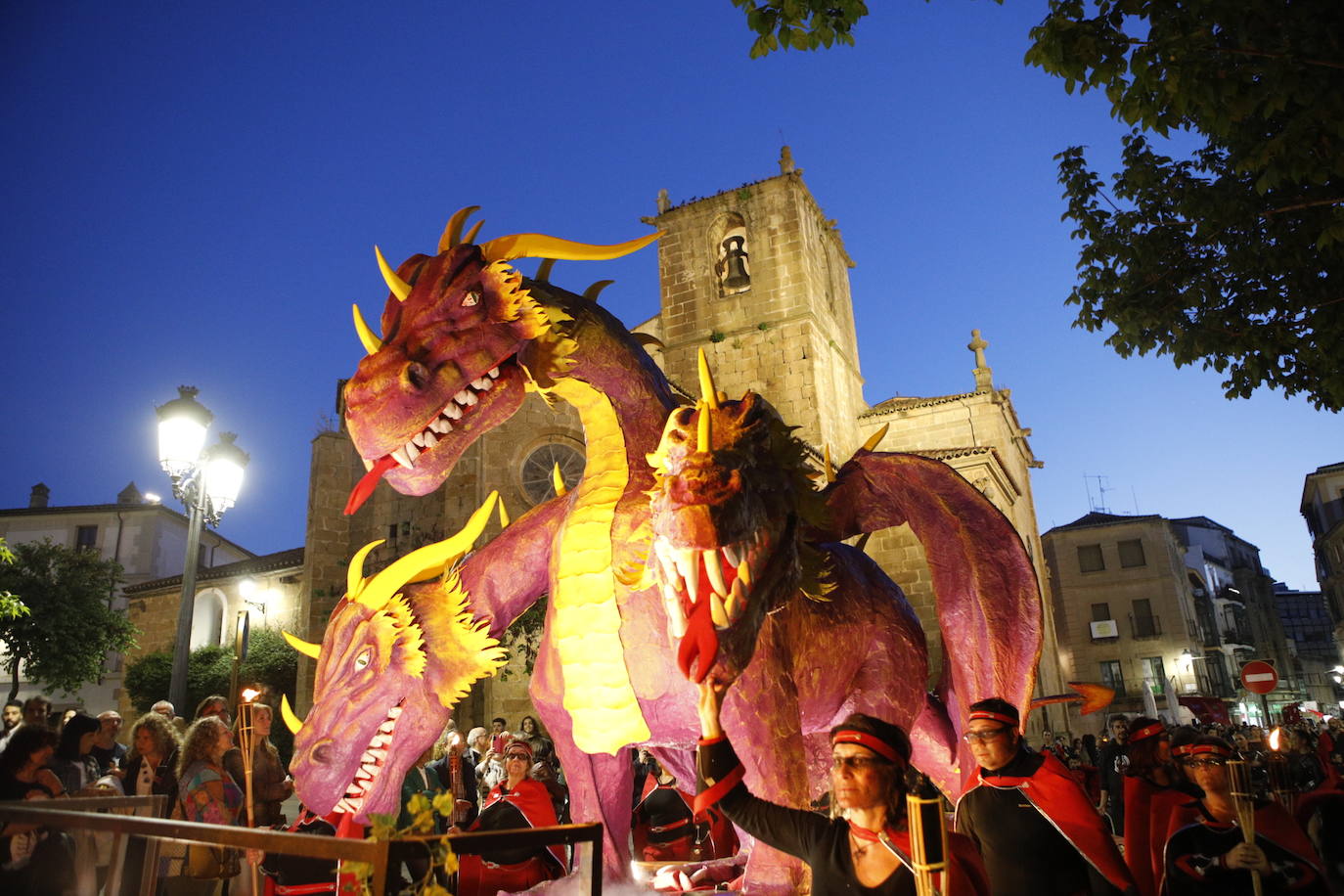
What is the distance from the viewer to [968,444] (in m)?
22.0

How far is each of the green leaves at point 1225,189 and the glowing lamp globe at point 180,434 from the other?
5.94m

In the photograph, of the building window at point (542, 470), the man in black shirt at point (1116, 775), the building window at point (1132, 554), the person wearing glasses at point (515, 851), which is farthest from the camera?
the building window at point (1132, 554)

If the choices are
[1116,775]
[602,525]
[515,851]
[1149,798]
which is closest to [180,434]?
[515,851]

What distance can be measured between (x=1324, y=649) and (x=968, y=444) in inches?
1604

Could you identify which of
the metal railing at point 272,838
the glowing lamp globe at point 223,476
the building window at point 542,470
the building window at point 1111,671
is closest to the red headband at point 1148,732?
the metal railing at point 272,838

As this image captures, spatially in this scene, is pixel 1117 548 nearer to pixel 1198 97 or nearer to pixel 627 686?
pixel 1198 97

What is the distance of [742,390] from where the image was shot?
2211cm

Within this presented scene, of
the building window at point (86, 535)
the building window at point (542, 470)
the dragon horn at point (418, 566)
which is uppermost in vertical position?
the building window at point (86, 535)

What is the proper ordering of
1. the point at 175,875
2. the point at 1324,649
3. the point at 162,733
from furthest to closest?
1. the point at 1324,649
2. the point at 162,733
3. the point at 175,875

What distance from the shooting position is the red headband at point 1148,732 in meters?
4.50

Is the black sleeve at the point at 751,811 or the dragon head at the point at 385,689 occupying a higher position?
the dragon head at the point at 385,689

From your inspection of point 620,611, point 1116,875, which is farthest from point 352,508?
point 1116,875

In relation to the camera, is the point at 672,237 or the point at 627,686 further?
the point at 672,237

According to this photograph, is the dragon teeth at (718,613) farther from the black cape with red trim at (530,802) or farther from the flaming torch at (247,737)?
the black cape with red trim at (530,802)
